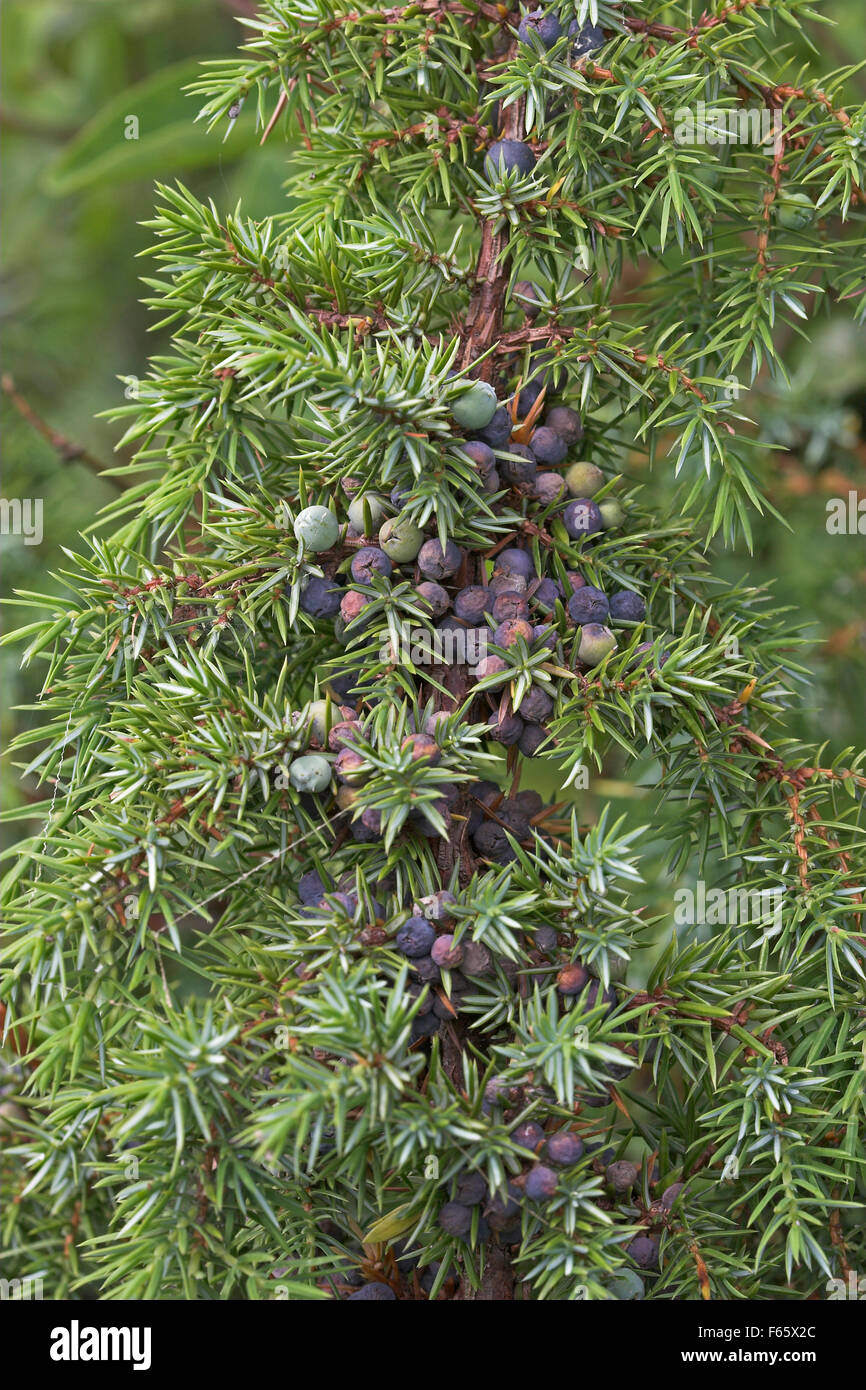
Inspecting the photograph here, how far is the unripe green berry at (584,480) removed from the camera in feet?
1.78

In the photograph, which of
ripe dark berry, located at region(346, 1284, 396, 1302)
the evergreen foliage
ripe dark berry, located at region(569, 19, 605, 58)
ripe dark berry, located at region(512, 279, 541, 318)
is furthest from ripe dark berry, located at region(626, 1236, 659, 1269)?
ripe dark berry, located at region(569, 19, 605, 58)

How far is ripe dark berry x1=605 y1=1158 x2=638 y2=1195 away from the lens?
50 cm

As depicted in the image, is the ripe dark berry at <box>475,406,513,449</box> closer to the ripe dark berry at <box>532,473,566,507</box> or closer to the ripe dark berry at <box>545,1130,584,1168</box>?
the ripe dark berry at <box>532,473,566,507</box>

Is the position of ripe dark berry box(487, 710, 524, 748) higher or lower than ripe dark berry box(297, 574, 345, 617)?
lower

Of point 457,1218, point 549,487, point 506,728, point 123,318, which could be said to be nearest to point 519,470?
point 549,487

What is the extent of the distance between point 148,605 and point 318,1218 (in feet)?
0.93

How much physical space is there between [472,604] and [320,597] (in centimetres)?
7

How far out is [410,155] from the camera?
56cm

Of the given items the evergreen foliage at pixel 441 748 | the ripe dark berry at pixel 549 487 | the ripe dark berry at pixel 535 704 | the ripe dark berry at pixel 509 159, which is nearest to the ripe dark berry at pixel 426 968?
the evergreen foliage at pixel 441 748

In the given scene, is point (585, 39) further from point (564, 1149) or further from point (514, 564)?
point (564, 1149)

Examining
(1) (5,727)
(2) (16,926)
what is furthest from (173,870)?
(1) (5,727)

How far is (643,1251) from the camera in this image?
1.65 ft

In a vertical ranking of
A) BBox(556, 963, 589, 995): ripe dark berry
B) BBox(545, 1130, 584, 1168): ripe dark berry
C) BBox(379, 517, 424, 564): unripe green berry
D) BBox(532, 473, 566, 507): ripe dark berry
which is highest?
BBox(532, 473, 566, 507): ripe dark berry
